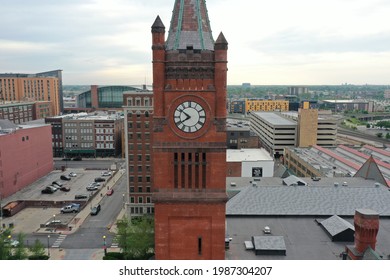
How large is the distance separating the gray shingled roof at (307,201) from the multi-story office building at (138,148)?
105 feet

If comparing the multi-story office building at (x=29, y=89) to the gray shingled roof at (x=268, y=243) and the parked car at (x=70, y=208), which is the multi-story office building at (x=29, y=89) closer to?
the parked car at (x=70, y=208)

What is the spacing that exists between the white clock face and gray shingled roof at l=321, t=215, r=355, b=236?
70.1 ft

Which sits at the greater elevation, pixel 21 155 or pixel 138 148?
pixel 138 148

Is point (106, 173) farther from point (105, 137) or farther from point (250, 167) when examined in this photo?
point (250, 167)

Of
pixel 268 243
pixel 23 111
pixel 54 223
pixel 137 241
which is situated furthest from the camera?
pixel 23 111

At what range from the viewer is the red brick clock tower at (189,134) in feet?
76.3

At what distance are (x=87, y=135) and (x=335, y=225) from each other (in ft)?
352

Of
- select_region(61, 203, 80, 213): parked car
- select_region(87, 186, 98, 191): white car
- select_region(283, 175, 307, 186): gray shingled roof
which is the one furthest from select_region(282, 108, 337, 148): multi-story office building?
select_region(61, 203, 80, 213): parked car

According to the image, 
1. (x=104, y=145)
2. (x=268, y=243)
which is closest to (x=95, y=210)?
(x=268, y=243)

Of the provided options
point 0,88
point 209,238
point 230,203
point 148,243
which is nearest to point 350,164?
point 230,203

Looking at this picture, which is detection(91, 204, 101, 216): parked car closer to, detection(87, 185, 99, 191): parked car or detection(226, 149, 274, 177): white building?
detection(87, 185, 99, 191): parked car

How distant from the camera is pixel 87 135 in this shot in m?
129

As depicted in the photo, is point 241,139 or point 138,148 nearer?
point 138,148

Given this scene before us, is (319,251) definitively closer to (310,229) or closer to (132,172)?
(310,229)
